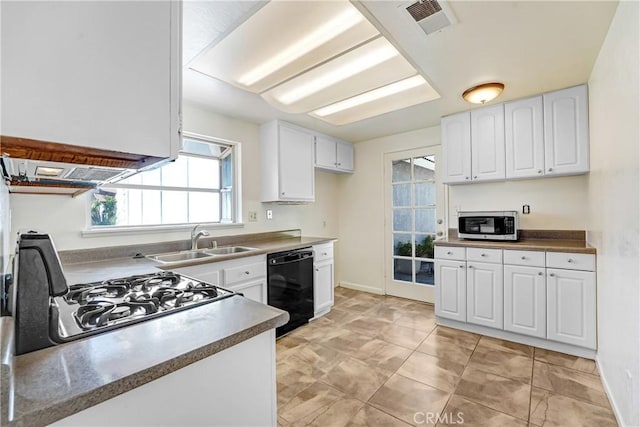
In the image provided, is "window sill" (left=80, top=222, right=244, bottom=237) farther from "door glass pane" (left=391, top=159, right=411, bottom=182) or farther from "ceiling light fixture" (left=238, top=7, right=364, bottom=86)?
"door glass pane" (left=391, top=159, right=411, bottom=182)

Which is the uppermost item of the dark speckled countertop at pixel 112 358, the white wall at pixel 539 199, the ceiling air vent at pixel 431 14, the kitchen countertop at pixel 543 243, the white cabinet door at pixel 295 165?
the ceiling air vent at pixel 431 14

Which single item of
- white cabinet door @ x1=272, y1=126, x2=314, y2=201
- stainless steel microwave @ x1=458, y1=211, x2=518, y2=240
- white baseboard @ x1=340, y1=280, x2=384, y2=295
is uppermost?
white cabinet door @ x1=272, y1=126, x2=314, y2=201

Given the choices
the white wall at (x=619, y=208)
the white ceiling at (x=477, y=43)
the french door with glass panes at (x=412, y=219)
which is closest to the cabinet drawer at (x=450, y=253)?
the french door with glass panes at (x=412, y=219)

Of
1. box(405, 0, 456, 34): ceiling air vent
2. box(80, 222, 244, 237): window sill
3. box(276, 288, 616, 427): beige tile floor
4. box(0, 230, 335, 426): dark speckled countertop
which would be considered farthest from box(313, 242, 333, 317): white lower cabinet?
box(405, 0, 456, 34): ceiling air vent

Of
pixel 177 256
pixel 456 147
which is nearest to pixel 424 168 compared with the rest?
pixel 456 147

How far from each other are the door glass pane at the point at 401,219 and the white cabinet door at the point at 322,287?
1.21 meters

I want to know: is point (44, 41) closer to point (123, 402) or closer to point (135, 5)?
point (135, 5)

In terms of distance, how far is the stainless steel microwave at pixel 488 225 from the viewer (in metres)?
2.77

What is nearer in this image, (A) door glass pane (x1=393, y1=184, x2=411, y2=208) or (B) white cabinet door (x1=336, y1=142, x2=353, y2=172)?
(A) door glass pane (x1=393, y1=184, x2=411, y2=208)

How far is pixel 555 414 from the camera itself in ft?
5.61

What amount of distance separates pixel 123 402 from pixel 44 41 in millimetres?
860

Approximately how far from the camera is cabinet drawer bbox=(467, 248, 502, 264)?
268cm

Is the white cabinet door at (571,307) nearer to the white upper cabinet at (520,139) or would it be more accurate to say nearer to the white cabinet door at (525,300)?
the white cabinet door at (525,300)

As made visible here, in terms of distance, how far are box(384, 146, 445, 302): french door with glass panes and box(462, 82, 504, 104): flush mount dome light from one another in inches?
42.0
